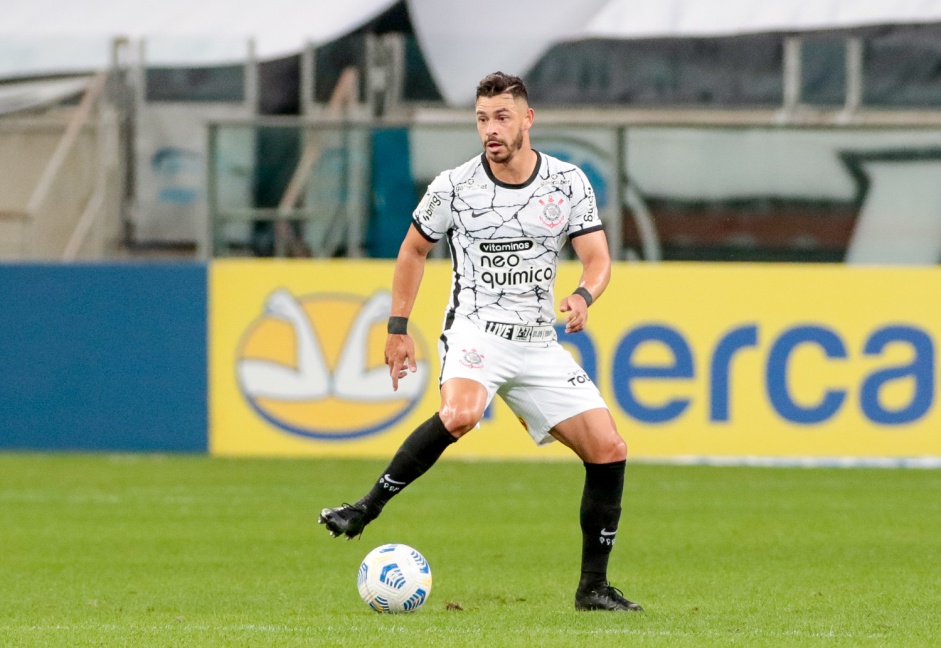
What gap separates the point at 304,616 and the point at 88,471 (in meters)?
7.27

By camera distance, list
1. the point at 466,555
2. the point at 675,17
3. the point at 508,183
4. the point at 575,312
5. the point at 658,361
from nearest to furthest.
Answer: the point at 575,312
the point at 508,183
the point at 466,555
the point at 658,361
the point at 675,17

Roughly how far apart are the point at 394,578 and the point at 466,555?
2.37 metres

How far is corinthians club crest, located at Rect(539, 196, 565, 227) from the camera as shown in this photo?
7414mm

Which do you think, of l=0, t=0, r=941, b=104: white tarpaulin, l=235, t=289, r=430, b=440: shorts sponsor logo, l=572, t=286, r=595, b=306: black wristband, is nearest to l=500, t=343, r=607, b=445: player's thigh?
l=572, t=286, r=595, b=306: black wristband

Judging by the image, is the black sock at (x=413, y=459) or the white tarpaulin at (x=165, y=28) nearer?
the black sock at (x=413, y=459)

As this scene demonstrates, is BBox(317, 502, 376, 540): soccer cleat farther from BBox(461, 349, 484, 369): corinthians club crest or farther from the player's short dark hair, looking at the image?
the player's short dark hair

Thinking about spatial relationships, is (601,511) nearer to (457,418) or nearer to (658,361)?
(457,418)

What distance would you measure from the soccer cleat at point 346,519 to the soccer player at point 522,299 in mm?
371

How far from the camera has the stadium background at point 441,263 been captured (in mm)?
14398

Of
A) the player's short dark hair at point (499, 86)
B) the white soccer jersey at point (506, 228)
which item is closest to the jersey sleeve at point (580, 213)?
the white soccer jersey at point (506, 228)

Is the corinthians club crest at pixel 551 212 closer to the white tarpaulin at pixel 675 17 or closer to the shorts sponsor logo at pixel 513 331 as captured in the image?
the shorts sponsor logo at pixel 513 331

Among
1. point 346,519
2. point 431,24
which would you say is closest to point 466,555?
point 346,519

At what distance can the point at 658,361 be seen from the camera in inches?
569

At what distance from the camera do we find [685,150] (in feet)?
50.6
